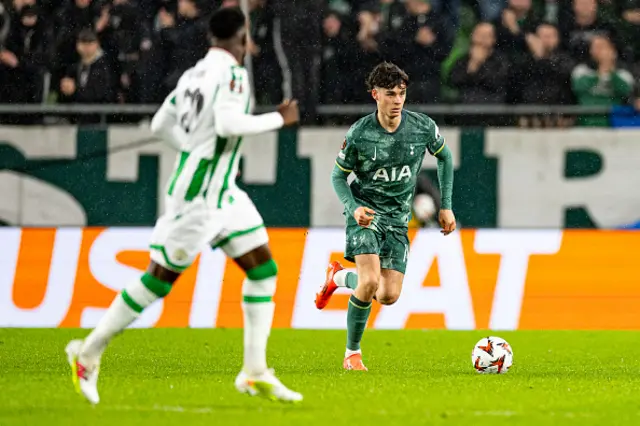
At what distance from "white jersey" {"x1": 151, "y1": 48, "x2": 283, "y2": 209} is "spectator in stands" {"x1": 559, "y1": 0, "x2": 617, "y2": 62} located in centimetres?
892

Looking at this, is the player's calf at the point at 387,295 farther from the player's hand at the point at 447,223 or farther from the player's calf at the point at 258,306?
the player's calf at the point at 258,306

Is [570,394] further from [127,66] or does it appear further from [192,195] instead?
[127,66]

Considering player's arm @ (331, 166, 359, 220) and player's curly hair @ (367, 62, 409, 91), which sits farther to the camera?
player's arm @ (331, 166, 359, 220)

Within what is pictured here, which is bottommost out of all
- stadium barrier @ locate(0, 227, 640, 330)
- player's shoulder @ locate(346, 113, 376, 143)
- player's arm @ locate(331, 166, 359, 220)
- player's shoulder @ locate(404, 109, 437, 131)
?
stadium barrier @ locate(0, 227, 640, 330)

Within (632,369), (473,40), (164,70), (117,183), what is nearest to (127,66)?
(164,70)

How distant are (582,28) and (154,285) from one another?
9513mm

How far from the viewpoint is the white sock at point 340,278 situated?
10211 mm

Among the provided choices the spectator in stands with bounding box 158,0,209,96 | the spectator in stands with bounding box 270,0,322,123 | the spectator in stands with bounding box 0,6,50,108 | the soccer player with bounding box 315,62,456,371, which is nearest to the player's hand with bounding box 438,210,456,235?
the soccer player with bounding box 315,62,456,371

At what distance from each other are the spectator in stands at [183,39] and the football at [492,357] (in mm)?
6798

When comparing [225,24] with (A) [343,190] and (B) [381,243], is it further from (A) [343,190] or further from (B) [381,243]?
(B) [381,243]

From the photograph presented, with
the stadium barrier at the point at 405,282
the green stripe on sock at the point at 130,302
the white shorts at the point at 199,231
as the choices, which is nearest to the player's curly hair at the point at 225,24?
the white shorts at the point at 199,231

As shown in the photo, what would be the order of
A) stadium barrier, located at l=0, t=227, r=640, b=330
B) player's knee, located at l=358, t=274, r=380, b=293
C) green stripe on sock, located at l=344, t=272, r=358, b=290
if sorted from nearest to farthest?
player's knee, located at l=358, t=274, r=380, b=293 → green stripe on sock, located at l=344, t=272, r=358, b=290 → stadium barrier, located at l=0, t=227, r=640, b=330

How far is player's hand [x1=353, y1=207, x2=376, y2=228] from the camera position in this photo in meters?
8.88

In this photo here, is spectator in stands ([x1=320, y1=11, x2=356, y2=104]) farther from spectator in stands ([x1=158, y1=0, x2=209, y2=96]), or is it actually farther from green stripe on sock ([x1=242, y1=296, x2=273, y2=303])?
green stripe on sock ([x1=242, y1=296, x2=273, y2=303])
